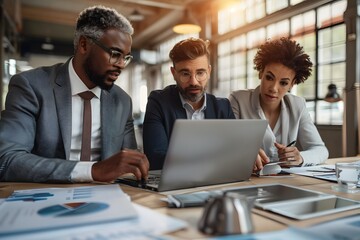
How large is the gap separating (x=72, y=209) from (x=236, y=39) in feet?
21.7

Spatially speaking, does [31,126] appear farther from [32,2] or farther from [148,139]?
[32,2]

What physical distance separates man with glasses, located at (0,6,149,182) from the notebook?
15.8 inches

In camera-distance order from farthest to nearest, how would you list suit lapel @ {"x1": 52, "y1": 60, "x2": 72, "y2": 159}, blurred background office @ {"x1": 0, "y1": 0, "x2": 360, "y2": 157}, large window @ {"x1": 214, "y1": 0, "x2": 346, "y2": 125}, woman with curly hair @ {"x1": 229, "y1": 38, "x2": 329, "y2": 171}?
large window @ {"x1": 214, "y1": 0, "x2": 346, "y2": 125} → blurred background office @ {"x1": 0, "y1": 0, "x2": 360, "y2": 157} → woman with curly hair @ {"x1": 229, "y1": 38, "x2": 329, "y2": 171} → suit lapel @ {"x1": 52, "y1": 60, "x2": 72, "y2": 159}

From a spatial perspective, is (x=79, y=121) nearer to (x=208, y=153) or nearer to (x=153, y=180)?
(x=153, y=180)

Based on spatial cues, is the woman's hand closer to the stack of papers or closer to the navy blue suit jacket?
the navy blue suit jacket

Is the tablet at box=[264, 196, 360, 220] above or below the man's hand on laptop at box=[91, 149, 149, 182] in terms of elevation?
below

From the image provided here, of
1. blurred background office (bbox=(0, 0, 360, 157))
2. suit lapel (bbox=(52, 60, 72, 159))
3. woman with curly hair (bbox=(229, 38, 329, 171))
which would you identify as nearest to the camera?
suit lapel (bbox=(52, 60, 72, 159))

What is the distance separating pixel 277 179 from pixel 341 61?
4042mm

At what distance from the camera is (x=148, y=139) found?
175cm

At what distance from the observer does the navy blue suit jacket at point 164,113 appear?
1.73m

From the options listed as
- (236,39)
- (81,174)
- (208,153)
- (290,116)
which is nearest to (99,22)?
(81,174)

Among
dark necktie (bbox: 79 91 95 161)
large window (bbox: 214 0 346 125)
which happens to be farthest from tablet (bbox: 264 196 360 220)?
large window (bbox: 214 0 346 125)

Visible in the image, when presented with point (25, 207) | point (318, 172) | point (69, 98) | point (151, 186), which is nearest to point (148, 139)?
point (69, 98)

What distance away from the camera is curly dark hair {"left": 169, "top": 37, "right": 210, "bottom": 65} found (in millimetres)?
1896
